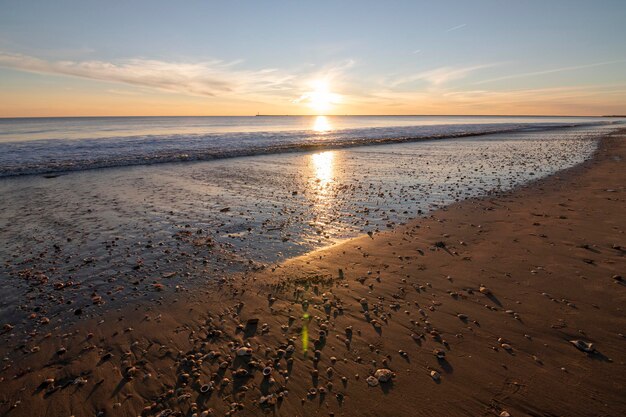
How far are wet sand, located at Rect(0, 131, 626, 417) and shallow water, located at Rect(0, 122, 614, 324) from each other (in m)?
1.01

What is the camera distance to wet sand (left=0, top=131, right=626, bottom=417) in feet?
13.8

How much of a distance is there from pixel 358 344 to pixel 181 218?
916 cm

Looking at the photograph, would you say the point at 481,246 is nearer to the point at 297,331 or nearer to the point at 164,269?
the point at 297,331

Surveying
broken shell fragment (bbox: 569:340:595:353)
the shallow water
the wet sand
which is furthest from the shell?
the shallow water

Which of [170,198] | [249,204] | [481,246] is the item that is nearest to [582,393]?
[481,246]

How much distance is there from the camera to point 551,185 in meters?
16.7

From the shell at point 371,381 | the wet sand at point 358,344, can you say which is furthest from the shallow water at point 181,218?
the shell at point 371,381

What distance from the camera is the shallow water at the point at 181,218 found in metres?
7.59

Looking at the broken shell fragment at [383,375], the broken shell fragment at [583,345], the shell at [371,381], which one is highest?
the broken shell fragment at [583,345]

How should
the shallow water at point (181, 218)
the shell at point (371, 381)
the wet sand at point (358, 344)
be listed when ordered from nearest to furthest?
the wet sand at point (358, 344)
the shell at point (371, 381)
the shallow water at point (181, 218)

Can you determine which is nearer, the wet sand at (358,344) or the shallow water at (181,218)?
the wet sand at (358,344)

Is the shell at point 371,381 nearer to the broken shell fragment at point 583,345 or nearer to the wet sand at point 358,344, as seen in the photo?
the wet sand at point 358,344

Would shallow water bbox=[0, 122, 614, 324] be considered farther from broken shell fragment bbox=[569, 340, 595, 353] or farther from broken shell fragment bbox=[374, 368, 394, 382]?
broken shell fragment bbox=[569, 340, 595, 353]

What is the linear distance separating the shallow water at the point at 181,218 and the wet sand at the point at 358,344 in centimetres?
101
